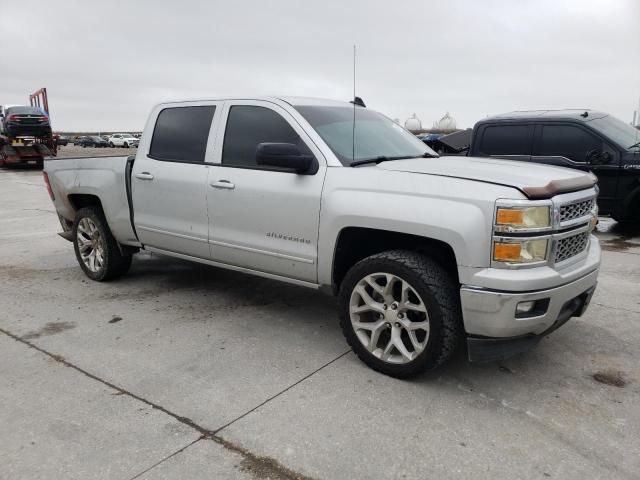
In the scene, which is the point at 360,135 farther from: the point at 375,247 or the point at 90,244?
the point at 90,244

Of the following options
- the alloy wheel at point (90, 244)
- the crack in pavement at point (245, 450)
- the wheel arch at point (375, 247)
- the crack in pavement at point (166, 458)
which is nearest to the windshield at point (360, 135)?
the wheel arch at point (375, 247)

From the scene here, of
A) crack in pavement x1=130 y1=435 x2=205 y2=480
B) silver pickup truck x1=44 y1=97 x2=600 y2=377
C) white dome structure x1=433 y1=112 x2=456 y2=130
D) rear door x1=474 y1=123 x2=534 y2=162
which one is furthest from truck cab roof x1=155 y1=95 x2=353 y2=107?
white dome structure x1=433 y1=112 x2=456 y2=130

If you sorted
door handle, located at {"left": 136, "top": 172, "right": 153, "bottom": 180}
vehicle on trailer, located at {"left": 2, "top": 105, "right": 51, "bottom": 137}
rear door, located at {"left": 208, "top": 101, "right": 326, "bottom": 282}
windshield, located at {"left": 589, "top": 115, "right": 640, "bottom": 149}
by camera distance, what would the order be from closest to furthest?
rear door, located at {"left": 208, "top": 101, "right": 326, "bottom": 282} < door handle, located at {"left": 136, "top": 172, "right": 153, "bottom": 180} < windshield, located at {"left": 589, "top": 115, "right": 640, "bottom": 149} < vehicle on trailer, located at {"left": 2, "top": 105, "right": 51, "bottom": 137}

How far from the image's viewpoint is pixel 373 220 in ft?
10.7

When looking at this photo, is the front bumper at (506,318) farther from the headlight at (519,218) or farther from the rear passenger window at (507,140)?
the rear passenger window at (507,140)

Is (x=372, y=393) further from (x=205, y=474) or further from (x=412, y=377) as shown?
(x=205, y=474)

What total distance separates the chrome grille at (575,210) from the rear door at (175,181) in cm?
262

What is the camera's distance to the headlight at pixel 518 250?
280 cm

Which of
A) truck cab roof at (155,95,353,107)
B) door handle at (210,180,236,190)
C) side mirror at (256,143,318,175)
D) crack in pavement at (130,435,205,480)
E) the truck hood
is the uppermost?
truck cab roof at (155,95,353,107)

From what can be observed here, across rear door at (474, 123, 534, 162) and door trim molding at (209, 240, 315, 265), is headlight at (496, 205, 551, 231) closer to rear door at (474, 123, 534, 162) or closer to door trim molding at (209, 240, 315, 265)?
door trim molding at (209, 240, 315, 265)

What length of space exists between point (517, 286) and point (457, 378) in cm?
86

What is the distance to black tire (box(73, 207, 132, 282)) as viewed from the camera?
5266 mm

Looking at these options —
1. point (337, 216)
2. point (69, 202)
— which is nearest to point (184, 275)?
point (69, 202)

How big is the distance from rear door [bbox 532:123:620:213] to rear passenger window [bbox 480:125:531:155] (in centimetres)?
17
